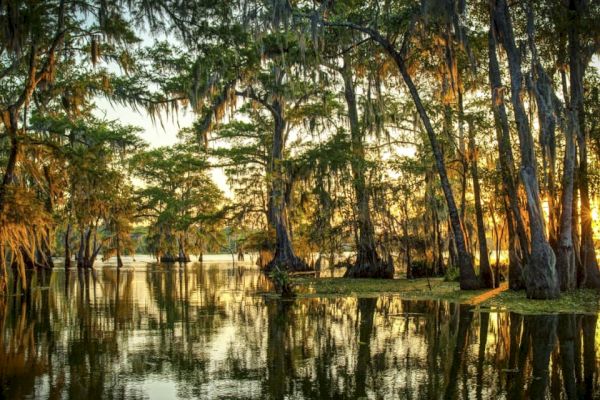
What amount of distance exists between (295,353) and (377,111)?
1612 cm

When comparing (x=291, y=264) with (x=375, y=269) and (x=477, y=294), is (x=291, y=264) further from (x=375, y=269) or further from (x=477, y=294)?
(x=477, y=294)

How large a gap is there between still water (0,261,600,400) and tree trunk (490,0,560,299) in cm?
233

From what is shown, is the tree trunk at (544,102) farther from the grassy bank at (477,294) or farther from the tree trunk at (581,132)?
the grassy bank at (477,294)

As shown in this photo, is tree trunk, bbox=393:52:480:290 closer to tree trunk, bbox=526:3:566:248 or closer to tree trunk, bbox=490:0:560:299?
tree trunk, bbox=490:0:560:299

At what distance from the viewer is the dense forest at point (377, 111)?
15.6m

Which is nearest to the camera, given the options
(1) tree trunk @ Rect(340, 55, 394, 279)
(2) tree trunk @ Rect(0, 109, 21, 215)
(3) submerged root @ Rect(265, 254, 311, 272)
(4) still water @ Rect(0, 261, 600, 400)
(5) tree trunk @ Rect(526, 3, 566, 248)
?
(4) still water @ Rect(0, 261, 600, 400)

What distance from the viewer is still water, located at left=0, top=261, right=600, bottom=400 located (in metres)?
6.38

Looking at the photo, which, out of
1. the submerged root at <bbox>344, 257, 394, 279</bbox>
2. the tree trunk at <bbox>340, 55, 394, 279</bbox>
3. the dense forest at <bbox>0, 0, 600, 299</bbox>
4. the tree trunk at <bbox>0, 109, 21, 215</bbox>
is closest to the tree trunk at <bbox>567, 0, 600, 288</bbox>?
the dense forest at <bbox>0, 0, 600, 299</bbox>

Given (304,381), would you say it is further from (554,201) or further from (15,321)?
(554,201)

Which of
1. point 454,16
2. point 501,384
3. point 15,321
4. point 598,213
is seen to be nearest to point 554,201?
point 598,213

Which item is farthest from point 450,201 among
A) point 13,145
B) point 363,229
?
point 13,145

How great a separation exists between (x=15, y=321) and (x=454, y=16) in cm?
1269

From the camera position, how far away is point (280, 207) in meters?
32.7

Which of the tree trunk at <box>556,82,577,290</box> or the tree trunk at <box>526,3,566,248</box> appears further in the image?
the tree trunk at <box>556,82,577,290</box>
